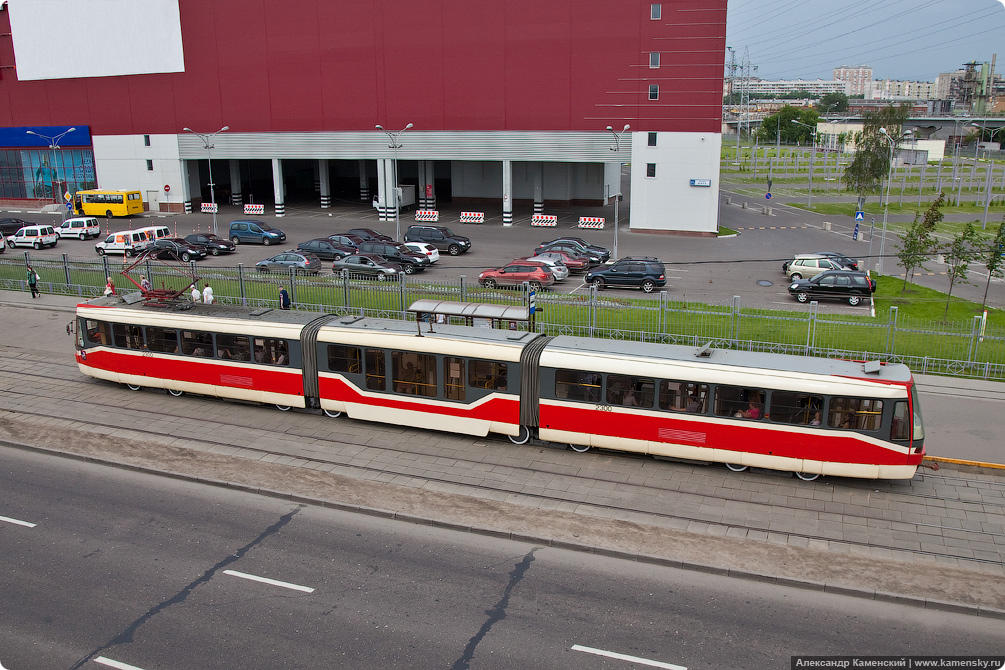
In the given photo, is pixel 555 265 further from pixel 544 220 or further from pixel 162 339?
pixel 162 339

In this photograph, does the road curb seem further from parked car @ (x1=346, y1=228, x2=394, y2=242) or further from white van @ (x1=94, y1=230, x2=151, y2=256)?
white van @ (x1=94, y1=230, x2=151, y2=256)

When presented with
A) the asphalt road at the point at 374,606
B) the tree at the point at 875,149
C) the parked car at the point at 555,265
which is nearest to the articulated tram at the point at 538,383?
the asphalt road at the point at 374,606

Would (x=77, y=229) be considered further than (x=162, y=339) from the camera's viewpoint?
Yes

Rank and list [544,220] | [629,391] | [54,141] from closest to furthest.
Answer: [629,391], [544,220], [54,141]

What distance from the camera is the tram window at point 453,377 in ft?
55.2

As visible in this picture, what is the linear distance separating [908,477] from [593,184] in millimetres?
51148

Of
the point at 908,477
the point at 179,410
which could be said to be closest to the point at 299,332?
the point at 179,410

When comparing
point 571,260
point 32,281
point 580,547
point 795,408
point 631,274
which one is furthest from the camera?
point 571,260

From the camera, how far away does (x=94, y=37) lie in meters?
62.7

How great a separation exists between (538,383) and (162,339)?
1031 cm

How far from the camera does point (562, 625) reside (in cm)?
1046

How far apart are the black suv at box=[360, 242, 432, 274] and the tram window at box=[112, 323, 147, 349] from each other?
18472 mm

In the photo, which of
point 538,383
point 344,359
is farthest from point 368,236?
point 538,383

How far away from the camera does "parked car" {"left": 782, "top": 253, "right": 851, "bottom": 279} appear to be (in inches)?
1387
